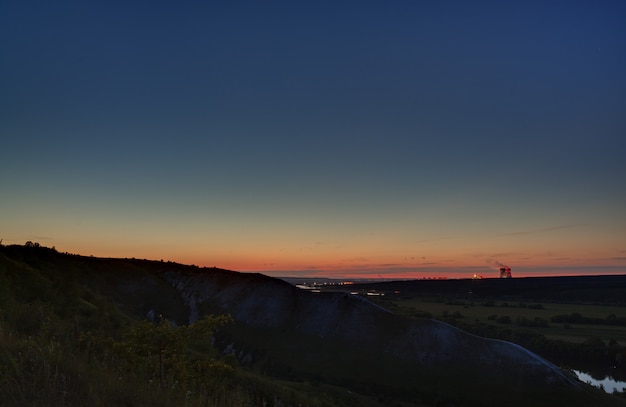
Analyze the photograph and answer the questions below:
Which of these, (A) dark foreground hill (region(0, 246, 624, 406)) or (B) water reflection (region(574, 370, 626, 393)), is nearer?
(A) dark foreground hill (region(0, 246, 624, 406))

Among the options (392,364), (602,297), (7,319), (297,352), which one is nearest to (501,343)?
(392,364)

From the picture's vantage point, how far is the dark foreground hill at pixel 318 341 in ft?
90.1

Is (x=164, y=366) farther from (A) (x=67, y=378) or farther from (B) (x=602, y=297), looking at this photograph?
(B) (x=602, y=297)

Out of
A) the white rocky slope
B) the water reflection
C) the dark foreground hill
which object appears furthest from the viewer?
the water reflection

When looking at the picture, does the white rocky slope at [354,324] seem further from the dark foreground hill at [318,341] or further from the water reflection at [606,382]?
the water reflection at [606,382]

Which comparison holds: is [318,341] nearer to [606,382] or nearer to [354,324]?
[354,324]

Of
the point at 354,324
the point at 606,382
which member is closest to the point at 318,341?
the point at 354,324

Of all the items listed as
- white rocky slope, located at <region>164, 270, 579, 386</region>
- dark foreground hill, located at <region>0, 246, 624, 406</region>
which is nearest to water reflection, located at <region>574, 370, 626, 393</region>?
dark foreground hill, located at <region>0, 246, 624, 406</region>

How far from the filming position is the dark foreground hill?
27.5 meters

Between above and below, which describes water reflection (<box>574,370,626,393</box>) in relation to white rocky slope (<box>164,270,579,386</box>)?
below

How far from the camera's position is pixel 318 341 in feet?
133

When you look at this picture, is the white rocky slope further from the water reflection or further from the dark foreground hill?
the water reflection

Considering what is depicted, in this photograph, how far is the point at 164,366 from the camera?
47.9 feet

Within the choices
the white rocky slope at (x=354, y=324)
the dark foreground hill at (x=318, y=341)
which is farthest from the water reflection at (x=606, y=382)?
the white rocky slope at (x=354, y=324)
